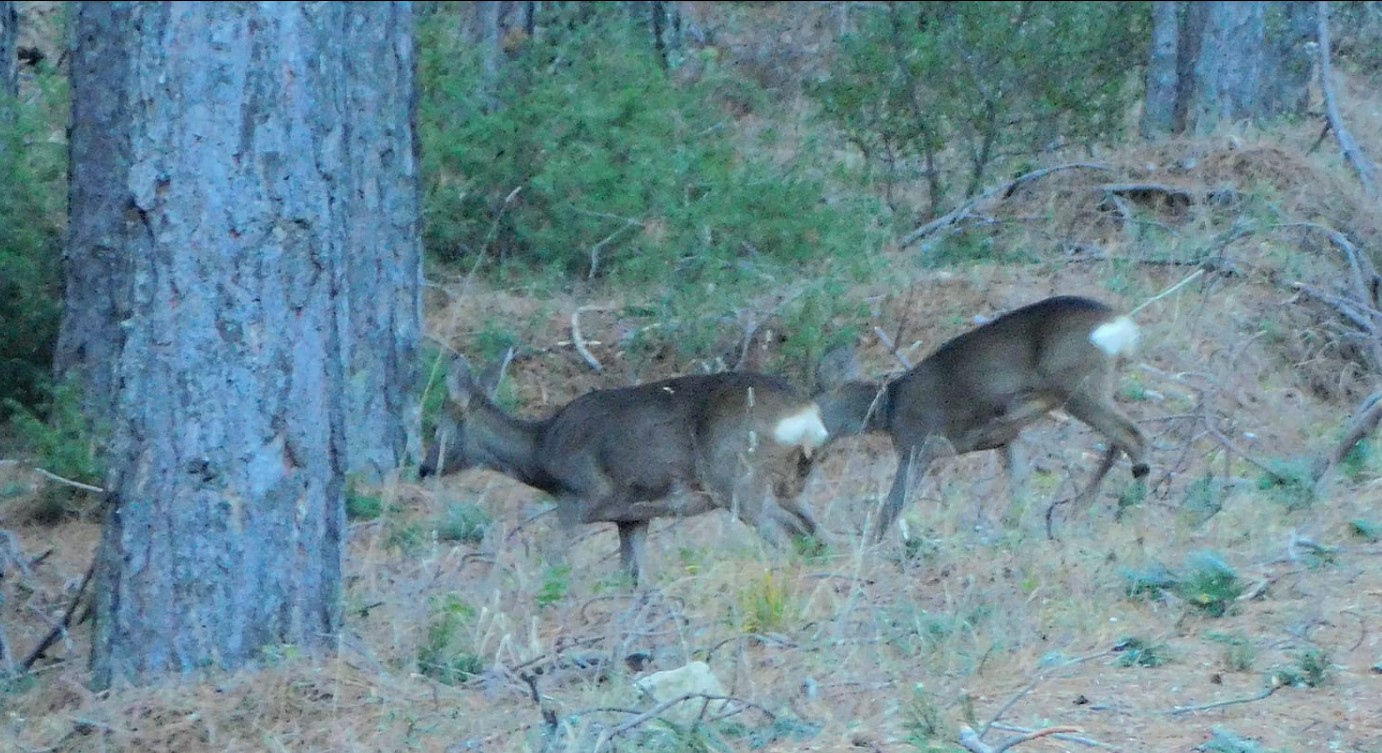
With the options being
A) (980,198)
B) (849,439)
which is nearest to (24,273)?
(849,439)

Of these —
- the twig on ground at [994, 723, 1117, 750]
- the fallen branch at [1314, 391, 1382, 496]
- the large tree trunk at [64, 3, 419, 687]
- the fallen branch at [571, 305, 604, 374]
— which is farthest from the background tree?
the twig on ground at [994, 723, 1117, 750]

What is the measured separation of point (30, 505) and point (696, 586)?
14.4 ft

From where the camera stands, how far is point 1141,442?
8898 mm

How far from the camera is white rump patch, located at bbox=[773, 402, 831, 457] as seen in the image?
326 inches

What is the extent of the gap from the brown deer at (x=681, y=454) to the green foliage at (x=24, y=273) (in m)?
3.38

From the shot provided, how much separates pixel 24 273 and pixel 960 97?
7007 millimetres

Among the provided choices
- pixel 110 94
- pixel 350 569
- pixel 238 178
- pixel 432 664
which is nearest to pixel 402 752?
pixel 432 664

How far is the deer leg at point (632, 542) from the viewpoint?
26.6 feet

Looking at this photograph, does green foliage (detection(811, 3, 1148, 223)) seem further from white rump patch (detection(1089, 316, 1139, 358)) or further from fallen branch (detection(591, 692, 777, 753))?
fallen branch (detection(591, 692, 777, 753))

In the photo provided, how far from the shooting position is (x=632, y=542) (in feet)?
27.2

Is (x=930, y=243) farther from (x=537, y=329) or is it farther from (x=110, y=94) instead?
(x=110, y=94)

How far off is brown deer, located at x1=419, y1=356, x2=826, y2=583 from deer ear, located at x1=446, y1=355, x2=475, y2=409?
56 centimetres

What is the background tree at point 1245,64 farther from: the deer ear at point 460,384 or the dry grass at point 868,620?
the deer ear at point 460,384

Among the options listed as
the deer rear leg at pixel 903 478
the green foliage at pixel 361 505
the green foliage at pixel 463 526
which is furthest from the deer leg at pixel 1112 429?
the green foliage at pixel 361 505
